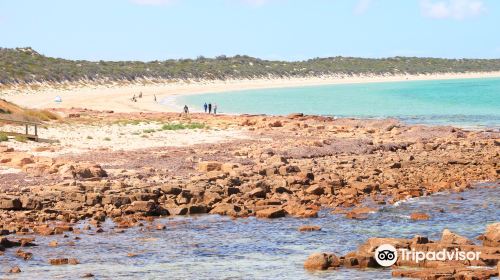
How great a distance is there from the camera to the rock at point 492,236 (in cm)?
1764

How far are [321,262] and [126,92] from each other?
87111 mm

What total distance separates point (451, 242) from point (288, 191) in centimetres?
805

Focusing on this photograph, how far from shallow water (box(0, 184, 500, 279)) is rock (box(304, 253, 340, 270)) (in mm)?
218

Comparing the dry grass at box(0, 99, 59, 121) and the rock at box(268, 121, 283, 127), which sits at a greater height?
the dry grass at box(0, 99, 59, 121)

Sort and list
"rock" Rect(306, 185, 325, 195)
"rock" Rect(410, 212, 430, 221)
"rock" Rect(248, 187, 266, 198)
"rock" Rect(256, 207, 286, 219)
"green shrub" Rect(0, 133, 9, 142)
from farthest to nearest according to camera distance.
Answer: "green shrub" Rect(0, 133, 9, 142)
"rock" Rect(306, 185, 325, 195)
"rock" Rect(248, 187, 266, 198)
"rock" Rect(256, 207, 286, 219)
"rock" Rect(410, 212, 430, 221)

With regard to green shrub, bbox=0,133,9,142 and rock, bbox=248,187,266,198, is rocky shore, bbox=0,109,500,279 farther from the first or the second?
green shrub, bbox=0,133,9,142

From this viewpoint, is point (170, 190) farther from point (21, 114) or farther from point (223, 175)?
point (21, 114)

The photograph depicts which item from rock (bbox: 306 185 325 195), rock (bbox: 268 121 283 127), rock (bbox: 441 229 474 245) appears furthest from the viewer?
rock (bbox: 268 121 283 127)

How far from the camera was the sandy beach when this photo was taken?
7125cm

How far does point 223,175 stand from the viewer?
26469 millimetres

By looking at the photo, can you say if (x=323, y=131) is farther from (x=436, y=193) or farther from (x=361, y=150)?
(x=436, y=193)

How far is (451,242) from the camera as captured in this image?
17391 millimetres

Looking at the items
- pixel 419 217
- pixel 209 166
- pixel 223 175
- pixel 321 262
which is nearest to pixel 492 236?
pixel 321 262

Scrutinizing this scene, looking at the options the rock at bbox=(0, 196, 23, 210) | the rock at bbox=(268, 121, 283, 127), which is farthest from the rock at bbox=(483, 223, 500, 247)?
the rock at bbox=(268, 121, 283, 127)
